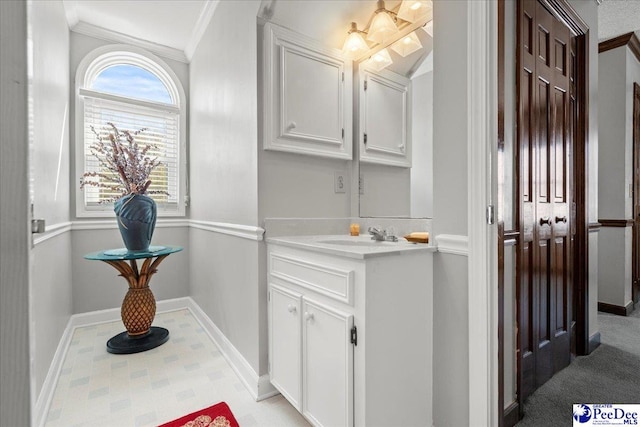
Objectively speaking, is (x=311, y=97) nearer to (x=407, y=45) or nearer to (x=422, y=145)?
(x=407, y=45)

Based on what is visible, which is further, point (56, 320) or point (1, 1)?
point (56, 320)

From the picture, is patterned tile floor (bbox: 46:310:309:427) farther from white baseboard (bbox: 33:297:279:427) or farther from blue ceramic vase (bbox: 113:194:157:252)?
blue ceramic vase (bbox: 113:194:157:252)

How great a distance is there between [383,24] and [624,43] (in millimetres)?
2866

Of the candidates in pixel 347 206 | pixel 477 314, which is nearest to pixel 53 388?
pixel 347 206

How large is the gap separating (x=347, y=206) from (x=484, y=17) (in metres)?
1.29

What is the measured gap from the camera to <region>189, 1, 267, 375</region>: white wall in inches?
73.5

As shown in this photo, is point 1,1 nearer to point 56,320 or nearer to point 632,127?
point 56,320

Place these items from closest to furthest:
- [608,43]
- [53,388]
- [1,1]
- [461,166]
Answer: [1,1], [461,166], [53,388], [608,43]

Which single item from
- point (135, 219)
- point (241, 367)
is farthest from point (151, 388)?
point (135, 219)

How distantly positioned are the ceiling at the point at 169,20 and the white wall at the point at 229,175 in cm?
20

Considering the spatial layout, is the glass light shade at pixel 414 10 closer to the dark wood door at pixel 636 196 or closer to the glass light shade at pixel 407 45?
the glass light shade at pixel 407 45

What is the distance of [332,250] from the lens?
4.14 feet

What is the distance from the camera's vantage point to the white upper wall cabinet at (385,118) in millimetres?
1833

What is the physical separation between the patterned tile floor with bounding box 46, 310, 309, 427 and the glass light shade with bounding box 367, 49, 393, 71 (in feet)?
6.93
